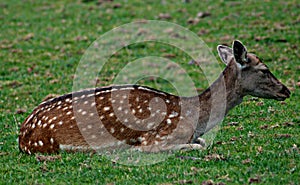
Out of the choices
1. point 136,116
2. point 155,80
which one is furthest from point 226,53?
point 155,80

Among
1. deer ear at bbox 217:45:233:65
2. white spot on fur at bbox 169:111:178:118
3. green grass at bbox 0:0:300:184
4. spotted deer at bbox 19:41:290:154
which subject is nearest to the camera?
green grass at bbox 0:0:300:184

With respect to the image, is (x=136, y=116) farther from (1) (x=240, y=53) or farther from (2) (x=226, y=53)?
(2) (x=226, y=53)

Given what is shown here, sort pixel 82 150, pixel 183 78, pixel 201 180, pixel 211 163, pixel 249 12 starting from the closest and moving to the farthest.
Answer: pixel 201 180 < pixel 211 163 < pixel 82 150 < pixel 183 78 < pixel 249 12

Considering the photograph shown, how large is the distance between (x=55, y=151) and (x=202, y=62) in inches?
268

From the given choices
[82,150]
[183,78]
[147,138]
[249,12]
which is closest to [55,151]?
[82,150]

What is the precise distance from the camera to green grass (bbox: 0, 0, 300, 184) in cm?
757

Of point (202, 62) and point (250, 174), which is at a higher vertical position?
point (250, 174)

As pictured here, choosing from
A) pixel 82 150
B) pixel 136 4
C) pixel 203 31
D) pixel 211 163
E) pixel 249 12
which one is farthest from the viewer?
pixel 136 4

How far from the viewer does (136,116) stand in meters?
8.82

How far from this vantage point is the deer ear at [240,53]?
879 centimetres

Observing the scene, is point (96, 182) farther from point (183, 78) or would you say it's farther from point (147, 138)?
point (183, 78)

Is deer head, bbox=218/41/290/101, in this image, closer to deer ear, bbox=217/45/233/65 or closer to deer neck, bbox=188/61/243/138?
deer neck, bbox=188/61/243/138

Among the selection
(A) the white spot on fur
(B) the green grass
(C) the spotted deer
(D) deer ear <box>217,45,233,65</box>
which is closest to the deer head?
(C) the spotted deer

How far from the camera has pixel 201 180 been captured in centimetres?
715
